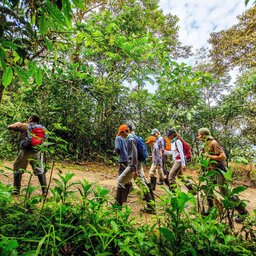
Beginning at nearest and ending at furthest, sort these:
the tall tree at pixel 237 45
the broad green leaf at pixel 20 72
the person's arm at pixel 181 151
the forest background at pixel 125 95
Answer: the broad green leaf at pixel 20 72, the person's arm at pixel 181 151, the forest background at pixel 125 95, the tall tree at pixel 237 45

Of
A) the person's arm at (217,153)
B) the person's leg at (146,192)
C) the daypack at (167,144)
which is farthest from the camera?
the daypack at (167,144)

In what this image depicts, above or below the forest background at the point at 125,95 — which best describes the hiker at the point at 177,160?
below

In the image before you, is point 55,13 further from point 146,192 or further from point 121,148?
point 121,148

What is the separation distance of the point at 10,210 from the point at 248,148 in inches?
452

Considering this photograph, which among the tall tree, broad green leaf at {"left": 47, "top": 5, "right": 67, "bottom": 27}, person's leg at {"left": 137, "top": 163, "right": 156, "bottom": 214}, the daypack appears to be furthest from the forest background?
broad green leaf at {"left": 47, "top": 5, "right": 67, "bottom": 27}

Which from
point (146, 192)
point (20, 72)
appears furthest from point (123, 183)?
point (20, 72)

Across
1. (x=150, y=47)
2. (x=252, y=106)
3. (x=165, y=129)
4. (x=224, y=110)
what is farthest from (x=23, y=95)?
(x=252, y=106)

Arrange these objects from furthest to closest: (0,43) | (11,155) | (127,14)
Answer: (127,14) → (11,155) → (0,43)

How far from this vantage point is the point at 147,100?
11.8m

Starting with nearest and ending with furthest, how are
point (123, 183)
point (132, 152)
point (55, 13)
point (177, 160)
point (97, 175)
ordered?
point (55, 13) < point (132, 152) < point (123, 183) < point (177, 160) < point (97, 175)

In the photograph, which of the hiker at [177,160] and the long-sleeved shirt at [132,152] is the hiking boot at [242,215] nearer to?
the hiker at [177,160]

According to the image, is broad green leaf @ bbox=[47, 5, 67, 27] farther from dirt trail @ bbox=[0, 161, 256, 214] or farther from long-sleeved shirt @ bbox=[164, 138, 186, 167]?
dirt trail @ bbox=[0, 161, 256, 214]

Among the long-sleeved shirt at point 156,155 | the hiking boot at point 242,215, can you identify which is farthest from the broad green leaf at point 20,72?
the long-sleeved shirt at point 156,155

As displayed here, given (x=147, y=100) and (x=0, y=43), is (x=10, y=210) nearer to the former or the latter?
(x=0, y=43)
